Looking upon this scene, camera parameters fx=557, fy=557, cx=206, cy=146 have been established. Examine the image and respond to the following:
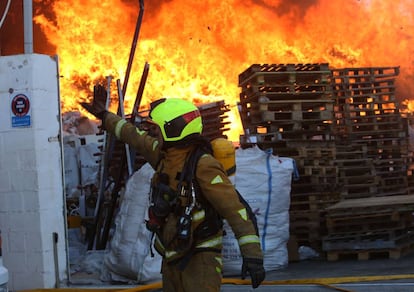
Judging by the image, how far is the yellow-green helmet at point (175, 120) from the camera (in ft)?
11.5

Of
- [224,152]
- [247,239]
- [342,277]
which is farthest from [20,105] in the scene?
[342,277]

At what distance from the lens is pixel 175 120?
3492mm

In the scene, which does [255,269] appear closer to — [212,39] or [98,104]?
[98,104]

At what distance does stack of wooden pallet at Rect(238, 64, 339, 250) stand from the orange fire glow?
8.18 meters

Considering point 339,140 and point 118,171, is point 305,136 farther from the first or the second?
point 118,171

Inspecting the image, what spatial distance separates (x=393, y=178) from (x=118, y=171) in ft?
15.4

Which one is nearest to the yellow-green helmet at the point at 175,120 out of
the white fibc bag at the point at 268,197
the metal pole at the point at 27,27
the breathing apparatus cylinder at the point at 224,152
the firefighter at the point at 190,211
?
the firefighter at the point at 190,211

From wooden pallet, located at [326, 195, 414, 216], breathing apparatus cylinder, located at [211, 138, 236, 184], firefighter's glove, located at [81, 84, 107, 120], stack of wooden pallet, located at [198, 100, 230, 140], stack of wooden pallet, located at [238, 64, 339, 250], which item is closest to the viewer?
breathing apparatus cylinder, located at [211, 138, 236, 184]

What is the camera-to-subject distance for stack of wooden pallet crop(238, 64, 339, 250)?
7.51 metres

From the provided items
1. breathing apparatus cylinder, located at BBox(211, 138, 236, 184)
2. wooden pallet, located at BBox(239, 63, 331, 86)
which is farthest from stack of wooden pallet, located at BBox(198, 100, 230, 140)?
breathing apparatus cylinder, located at BBox(211, 138, 236, 184)

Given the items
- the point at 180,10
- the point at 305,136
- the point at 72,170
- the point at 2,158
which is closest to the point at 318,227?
the point at 305,136

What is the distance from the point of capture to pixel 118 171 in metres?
8.39

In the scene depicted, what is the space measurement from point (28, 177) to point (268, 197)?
267 centimetres

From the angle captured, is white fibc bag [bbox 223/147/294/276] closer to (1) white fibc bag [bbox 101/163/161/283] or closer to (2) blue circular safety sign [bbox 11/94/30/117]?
(1) white fibc bag [bbox 101/163/161/283]
